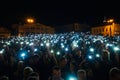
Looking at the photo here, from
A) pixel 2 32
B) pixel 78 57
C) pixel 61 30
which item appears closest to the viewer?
pixel 78 57

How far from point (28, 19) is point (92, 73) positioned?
9960cm

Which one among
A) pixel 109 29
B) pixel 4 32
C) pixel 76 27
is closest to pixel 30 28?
pixel 4 32

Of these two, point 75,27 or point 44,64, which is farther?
point 75,27

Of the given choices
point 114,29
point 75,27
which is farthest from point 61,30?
point 114,29

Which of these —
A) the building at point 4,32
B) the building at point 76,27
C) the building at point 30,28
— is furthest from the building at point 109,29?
the building at point 4,32

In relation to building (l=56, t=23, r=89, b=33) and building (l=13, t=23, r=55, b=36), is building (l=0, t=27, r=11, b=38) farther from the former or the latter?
building (l=56, t=23, r=89, b=33)

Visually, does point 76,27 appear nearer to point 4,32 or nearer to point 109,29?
point 109,29

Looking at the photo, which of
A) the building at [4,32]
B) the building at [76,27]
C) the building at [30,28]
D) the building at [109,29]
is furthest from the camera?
the building at [76,27]

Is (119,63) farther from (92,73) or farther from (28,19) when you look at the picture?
(28,19)

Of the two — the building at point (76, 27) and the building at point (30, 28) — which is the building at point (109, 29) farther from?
the building at point (30, 28)

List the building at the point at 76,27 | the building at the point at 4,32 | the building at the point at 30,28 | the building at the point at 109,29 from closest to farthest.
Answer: the building at the point at 4,32 < the building at the point at 109,29 < the building at the point at 30,28 < the building at the point at 76,27

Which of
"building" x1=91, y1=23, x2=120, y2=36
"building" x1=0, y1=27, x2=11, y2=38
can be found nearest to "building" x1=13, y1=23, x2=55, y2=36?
"building" x1=0, y1=27, x2=11, y2=38

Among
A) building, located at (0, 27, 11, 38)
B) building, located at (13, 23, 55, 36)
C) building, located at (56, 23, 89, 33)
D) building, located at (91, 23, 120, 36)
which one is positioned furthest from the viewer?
building, located at (56, 23, 89, 33)

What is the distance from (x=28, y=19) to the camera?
10931 cm
